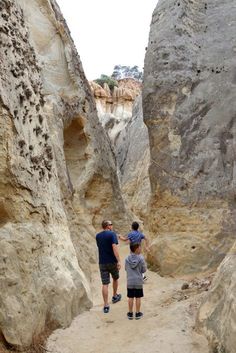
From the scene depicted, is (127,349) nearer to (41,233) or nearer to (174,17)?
(41,233)

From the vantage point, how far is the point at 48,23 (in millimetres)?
13227

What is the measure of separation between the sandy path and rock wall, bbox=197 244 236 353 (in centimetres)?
19

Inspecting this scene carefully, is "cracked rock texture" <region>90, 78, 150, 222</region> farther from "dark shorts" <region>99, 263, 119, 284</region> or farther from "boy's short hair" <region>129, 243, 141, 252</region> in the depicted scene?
"boy's short hair" <region>129, 243, 141, 252</region>

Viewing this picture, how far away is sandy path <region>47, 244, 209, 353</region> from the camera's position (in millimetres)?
5297

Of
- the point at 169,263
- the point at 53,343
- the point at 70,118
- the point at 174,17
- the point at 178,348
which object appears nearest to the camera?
the point at 178,348

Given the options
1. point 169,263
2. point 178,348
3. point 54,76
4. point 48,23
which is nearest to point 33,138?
point 178,348

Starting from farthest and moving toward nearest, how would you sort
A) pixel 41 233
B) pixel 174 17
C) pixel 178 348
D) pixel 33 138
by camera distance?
pixel 174 17, pixel 33 138, pixel 41 233, pixel 178 348

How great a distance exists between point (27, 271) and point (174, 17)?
7.22 meters

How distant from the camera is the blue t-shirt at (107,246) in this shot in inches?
271

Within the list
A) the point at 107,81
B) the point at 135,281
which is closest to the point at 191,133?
the point at 135,281

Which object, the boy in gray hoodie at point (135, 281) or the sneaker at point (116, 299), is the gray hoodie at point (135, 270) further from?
the sneaker at point (116, 299)

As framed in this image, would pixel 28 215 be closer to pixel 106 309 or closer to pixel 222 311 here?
pixel 106 309

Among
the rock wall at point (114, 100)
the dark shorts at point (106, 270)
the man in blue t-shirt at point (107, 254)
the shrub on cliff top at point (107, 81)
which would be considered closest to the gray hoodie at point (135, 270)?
the man in blue t-shirt at point (107, 254)

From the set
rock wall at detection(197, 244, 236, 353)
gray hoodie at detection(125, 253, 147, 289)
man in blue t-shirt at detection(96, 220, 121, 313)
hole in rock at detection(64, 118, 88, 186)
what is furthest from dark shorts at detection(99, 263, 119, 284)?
hole in rock at detection(64, 118, 88, 186)
